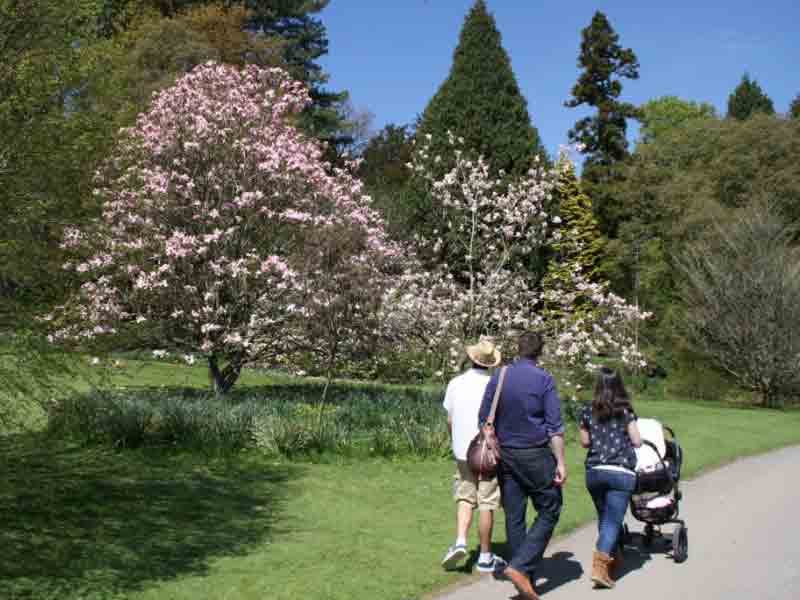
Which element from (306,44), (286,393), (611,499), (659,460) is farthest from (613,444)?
(306,44)

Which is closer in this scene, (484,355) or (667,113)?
(484,355)

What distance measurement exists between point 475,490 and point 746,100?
82169 millimetres

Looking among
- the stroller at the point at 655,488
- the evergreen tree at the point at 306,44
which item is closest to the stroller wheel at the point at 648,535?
the stroller at the point at 655,488

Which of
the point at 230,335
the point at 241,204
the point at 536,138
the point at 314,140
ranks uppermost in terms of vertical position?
the point at 536,138

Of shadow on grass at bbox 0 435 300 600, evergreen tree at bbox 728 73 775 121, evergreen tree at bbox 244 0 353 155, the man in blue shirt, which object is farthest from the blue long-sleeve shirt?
evergreen tree at bbox 728 73 775 121

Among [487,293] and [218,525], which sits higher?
[487,293]

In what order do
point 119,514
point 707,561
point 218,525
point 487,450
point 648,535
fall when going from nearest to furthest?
point 487,450 → point 707,561 → point 648,535 → point 218,525 → point 119,514

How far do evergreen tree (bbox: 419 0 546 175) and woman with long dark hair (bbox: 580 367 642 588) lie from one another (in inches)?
681

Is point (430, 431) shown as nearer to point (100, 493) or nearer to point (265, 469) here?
point (265, 469)

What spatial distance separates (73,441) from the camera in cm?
1288

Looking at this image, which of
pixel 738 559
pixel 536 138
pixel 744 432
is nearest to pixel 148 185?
pixel 738 559

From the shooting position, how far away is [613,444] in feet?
24.1

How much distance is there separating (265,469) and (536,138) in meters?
15.9

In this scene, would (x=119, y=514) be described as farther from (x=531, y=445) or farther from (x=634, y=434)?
(x=634, y=434)
